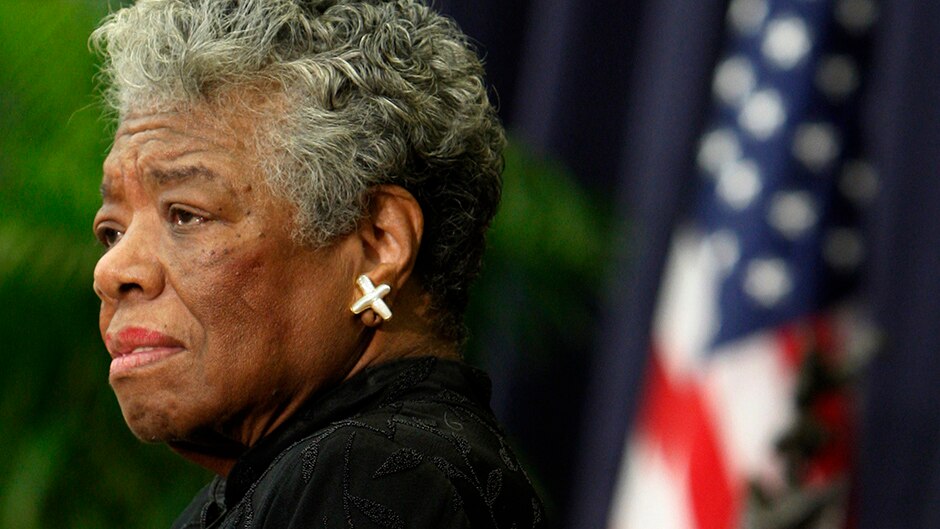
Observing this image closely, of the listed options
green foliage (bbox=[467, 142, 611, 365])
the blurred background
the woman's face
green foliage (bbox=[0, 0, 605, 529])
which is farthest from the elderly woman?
green foliage (bbox=[467, 142, 611, 365])

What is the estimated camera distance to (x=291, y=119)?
4.25 ft

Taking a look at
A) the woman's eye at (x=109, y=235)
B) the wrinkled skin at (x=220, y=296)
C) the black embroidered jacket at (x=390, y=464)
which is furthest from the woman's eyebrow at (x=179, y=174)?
the black embroidered jacket at (x=390, y=464)

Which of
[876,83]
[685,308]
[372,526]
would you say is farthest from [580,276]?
[372,526]

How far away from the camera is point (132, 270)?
4.37 ft

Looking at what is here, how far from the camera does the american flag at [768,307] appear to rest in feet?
7.34

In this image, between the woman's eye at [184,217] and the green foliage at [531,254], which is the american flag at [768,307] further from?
the woman's eye at [184,217]

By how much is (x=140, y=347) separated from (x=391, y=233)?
0.28m

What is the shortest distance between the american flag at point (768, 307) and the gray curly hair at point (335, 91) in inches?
40.7

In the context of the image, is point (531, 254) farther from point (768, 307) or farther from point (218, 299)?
point (218, 299)

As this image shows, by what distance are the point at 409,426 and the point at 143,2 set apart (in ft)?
1.89

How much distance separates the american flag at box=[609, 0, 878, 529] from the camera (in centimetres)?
224

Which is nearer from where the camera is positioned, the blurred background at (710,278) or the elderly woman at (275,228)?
the elderly woman at (275,228)

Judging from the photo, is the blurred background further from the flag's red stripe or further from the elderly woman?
the elderly woman

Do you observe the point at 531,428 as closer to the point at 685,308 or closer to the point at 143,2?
the point at 685,308
